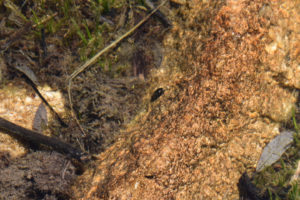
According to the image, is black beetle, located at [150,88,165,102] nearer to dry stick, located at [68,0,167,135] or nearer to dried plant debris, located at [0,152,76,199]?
dry stick, located at [68,0,167,135]

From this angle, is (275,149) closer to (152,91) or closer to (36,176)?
(152,91)

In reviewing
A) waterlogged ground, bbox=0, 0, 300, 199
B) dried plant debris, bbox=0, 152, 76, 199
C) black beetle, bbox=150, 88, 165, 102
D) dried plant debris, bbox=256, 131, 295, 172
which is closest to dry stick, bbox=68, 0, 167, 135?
waterlogged ground, bbox=0, 0, 300, 199

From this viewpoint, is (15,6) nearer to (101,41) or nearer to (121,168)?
(101,41)

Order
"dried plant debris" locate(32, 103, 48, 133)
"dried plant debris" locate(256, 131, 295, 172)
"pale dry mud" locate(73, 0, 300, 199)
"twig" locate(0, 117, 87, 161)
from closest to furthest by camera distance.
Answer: "pale dry mud" locate(73, 0, 300, 199)
"dried plant debris" locate(256, 131, 295, 172)
"twig" locate(0, 117, 87, 161)
"dried plant debris" locate(32, 103, 48, 133)

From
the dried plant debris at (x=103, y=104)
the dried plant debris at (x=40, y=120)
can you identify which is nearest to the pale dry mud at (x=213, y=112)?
the dried plant debris at (x=103, y=104)

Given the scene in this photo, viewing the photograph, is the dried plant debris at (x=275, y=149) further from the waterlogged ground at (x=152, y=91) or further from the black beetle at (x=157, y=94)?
the black beetle at (x=157, y=94)

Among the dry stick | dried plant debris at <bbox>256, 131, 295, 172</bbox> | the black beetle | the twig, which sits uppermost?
the dry stick

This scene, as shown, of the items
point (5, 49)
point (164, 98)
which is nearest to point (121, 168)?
point (164, 98)
